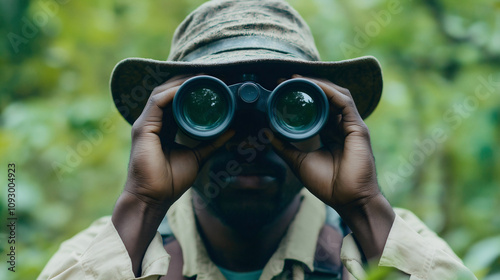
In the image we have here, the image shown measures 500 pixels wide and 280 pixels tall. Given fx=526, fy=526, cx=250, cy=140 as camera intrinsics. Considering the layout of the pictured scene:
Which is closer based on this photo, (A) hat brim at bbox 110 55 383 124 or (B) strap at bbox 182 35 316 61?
(A) hat brim at bbox 110 55 383 124

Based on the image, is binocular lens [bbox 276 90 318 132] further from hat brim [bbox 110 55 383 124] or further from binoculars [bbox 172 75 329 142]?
hat brim [bbox 110 55 383 124]

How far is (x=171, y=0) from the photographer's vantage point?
3.93m

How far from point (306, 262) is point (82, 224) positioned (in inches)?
89.6

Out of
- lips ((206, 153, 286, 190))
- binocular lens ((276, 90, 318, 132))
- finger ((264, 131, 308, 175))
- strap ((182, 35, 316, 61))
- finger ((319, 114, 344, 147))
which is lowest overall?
lips ((206, 153, 286, 190))

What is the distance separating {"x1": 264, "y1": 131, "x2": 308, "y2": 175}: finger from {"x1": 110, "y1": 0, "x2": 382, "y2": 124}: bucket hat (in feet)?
0.75

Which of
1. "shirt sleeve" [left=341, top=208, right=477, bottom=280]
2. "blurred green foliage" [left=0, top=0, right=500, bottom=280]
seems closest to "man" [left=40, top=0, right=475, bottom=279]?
"shirt sleeve" [left=341, top=208, right=477, bottom=280]

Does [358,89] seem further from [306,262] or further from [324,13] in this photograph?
[324,13]

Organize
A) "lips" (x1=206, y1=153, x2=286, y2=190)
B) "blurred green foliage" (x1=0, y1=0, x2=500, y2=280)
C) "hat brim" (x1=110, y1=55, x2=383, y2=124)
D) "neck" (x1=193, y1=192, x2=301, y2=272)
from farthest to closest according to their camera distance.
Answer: "blurred green foliage" (x1=0, y1=0, x2=500, y2=280) < "neck" (x1=193, y1=192, x2=301, y2=272) < "lips" (x1=206, y1=153, x2=286, y2=190) < "hat brim" (x1=110, y1=55, x2=383, y2=124)

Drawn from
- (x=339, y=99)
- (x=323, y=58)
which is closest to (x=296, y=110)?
(x=339, y=99)

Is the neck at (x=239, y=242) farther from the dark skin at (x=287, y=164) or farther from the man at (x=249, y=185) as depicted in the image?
the dark skin at (x=287, y=164)

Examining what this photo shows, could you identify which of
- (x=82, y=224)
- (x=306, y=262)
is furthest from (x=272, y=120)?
(x=82, y=224)

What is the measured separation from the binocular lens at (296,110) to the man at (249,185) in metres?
0.06

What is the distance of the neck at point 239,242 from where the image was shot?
6.27ft

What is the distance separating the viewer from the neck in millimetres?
1912
